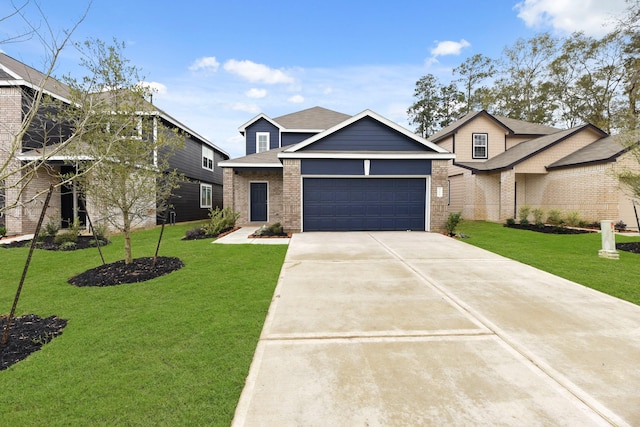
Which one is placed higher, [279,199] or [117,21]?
[117,21]

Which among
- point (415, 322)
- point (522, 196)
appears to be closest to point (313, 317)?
point (415, 322)

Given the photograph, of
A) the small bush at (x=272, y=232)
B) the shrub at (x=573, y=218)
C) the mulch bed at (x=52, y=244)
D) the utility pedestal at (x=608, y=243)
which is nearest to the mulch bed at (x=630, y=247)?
the utility pedestal at (x=608, y=243)

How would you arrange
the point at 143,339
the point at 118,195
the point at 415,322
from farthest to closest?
1. the point at 118,195
2. the point at 415,322
3. the point at 143,339

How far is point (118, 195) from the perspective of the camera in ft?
20.9

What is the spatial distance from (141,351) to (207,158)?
66.3ft

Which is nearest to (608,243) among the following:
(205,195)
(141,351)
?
(141,351)

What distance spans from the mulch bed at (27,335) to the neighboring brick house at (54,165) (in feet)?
6.94

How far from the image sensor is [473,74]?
32656 mm

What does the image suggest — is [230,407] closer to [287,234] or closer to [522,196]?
[287,234]

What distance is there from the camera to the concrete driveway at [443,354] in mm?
2217

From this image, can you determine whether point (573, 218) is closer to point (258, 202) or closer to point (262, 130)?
point (258, 202)

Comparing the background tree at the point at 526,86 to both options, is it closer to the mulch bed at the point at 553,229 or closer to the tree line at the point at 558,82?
the tree line at the point at 558,82

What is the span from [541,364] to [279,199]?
546 inches

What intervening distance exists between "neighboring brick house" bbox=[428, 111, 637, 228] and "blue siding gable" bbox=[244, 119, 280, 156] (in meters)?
11.4
